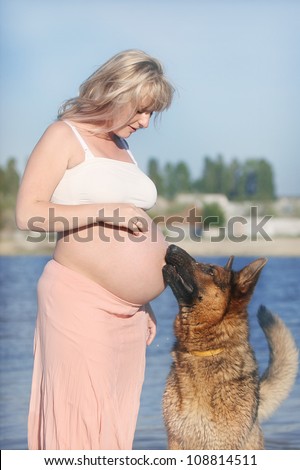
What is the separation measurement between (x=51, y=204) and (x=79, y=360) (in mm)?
695

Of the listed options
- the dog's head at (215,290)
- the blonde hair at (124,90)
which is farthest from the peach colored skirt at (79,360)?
the blonde hair at (124,90)

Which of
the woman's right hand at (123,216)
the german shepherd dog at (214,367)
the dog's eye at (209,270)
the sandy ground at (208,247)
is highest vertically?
the woman's right hand at (123,216)

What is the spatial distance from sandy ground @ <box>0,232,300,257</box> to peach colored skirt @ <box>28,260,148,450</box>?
33.5 m

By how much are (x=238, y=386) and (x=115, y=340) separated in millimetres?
804

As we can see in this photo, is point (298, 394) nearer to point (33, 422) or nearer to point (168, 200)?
point (33, 422)

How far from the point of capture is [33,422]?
3.95 metres

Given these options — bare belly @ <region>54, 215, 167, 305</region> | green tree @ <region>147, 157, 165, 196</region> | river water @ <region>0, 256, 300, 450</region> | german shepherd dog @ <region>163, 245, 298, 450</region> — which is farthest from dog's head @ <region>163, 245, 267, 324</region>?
green tree @ <region>147, 157, 165, 196</region>

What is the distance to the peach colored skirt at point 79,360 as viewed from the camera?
3.71 metres

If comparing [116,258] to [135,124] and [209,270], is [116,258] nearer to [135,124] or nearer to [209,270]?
[135,124]

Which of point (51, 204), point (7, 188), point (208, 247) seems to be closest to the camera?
point (51, 204)

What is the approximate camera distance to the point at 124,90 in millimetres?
3615

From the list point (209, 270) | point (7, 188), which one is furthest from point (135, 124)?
point (7, 188)

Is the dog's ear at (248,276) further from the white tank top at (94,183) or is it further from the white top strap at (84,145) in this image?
the white top strap at (84,145)
